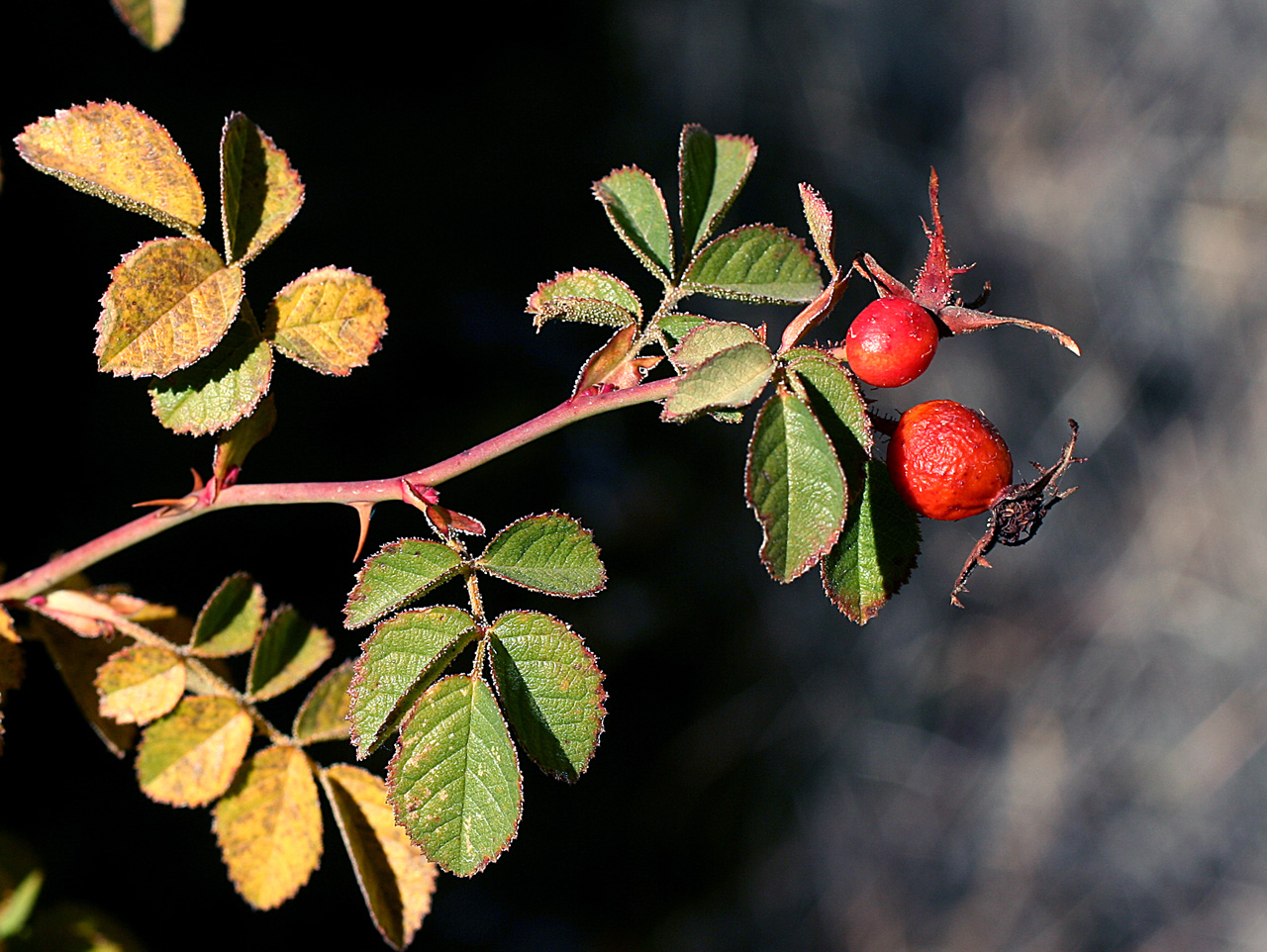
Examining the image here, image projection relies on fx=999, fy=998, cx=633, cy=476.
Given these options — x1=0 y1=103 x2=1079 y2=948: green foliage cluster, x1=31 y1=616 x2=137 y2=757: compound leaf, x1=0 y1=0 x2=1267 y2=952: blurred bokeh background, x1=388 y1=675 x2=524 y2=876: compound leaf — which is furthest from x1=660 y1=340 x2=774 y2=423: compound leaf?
x1=0 y1=0 x2=1267 y2=952: blurred bokeh background

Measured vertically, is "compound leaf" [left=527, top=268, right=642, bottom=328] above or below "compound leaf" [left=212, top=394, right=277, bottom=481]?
above

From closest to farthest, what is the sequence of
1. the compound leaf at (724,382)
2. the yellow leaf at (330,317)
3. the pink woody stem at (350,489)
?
1. the compound leaf at (724,382)
2. the pink woody stem at (350,489)
3. the yellow leaf at (330,317)

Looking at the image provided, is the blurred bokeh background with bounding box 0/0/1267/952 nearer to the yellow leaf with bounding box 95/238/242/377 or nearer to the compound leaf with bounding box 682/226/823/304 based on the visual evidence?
the yellow leaf with bounding box 95/238/242/377

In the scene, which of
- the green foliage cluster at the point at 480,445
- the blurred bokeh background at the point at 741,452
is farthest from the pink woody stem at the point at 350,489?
the blurred bokeh background at the point at 741,452

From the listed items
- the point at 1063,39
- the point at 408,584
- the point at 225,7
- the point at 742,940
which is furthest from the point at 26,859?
the point at 1063,39

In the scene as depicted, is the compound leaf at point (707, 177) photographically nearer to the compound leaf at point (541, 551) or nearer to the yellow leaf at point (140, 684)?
the compound leaf at point (541, 551)

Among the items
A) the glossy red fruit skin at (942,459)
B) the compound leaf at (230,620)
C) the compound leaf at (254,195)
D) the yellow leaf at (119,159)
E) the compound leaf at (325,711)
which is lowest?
the compound leaf at (325,711)

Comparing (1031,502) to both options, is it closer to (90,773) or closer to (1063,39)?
(90,773)
